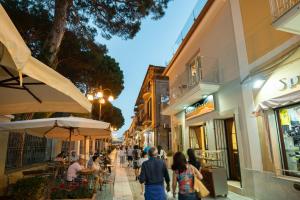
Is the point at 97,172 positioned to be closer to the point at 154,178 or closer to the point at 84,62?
the point at 154,178

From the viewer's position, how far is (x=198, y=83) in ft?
30.8

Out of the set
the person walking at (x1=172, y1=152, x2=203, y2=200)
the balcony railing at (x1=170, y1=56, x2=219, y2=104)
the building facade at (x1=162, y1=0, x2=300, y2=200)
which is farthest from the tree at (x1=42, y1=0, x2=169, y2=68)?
the person walking at (x1=172, y1=152, x2=203, y2=200)

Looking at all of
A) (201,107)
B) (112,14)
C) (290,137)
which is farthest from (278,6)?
(112,14)

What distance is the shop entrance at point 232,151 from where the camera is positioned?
8.66 meters

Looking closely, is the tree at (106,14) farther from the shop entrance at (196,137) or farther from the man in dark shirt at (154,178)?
the man in dark shirt at (154,178)

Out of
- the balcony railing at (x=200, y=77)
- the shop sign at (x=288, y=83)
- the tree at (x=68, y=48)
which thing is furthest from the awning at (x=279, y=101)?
the tree at (x=68, y=48)

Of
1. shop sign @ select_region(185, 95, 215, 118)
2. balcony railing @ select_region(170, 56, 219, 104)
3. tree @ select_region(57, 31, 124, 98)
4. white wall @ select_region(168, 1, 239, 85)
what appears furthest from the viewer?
tree @ select_region(57, 31, 124, 98)

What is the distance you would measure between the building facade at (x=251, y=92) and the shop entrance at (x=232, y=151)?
2cm

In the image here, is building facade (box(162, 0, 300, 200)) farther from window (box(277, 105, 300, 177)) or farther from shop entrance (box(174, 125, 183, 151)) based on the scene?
shop entrance (box(174, 125, 183, 151))

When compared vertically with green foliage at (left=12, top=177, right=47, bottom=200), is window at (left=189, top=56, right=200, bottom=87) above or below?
above

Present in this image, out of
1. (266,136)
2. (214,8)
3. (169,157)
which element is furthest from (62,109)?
(169,157)

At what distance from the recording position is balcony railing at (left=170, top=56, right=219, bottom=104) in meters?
9.54

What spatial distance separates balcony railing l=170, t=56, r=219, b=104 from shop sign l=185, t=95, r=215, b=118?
0.86 metres

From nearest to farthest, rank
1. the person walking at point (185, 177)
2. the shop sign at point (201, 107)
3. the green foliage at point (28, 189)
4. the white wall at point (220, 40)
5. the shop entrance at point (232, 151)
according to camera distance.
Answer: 1. the person walking at point (185, 177)
2. the green foliage at point (28, 189)
3. the white wall at point (220, 40)
4. the shop entrance at point (232, 151)
5. the shop sign at point (201, 107)
